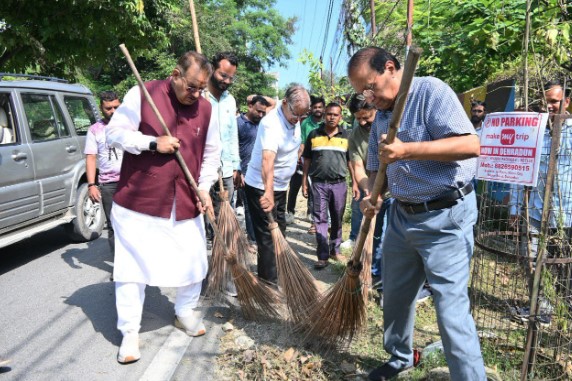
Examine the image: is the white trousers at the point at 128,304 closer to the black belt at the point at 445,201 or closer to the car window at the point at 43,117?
the black belt at the point at 445,201

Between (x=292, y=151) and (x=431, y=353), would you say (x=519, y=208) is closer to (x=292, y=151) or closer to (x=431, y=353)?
(x=431, y=353)

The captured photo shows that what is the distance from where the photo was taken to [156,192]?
2945 millimetres

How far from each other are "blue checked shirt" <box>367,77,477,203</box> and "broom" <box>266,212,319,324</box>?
55.3 inches

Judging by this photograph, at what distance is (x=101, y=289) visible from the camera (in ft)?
13.9

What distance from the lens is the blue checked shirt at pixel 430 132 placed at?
2.08 metres

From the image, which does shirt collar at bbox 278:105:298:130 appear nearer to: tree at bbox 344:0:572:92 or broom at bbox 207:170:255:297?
broom at bbox 207:170:255:297

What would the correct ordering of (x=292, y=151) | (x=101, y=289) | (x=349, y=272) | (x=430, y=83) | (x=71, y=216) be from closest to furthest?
(x=430, y=83) < (x=349, y=272) < (x=292, y=151) < (x=101, y=289) < (x=71, y=216)

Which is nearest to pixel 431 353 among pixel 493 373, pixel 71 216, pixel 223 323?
pixel 493 373

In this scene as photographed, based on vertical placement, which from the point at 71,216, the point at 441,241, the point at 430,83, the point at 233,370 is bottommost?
the point at 233,370

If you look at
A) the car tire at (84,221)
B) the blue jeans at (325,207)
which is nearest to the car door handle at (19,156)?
the car tire at (84,221)

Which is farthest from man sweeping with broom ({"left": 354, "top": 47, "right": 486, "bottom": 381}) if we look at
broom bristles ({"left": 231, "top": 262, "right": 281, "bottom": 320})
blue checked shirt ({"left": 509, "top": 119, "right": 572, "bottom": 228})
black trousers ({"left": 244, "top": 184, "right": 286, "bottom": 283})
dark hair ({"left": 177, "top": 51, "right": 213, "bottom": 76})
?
black trousers ({"left": 244, "top": 184, "right": 286, "bottom": 283})

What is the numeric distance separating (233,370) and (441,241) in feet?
5.26

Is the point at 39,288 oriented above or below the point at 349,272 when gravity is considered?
below

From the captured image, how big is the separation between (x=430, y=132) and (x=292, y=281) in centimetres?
183
